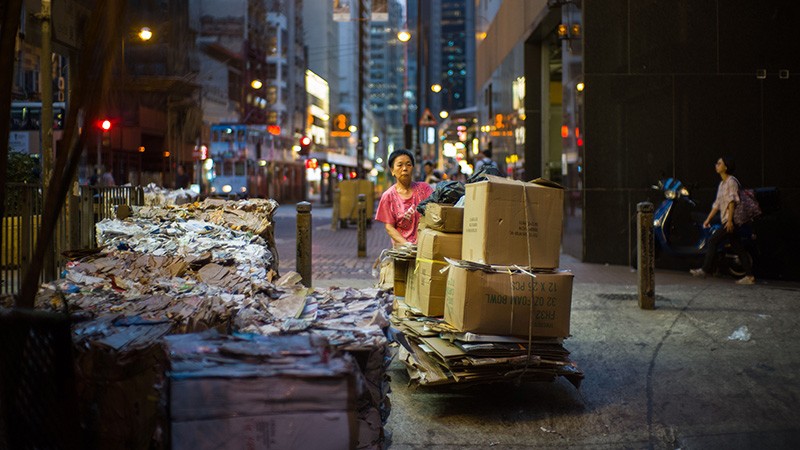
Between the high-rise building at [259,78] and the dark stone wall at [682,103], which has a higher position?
the high-rise building at [259,78]

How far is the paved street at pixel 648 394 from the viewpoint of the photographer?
5148 millimetres

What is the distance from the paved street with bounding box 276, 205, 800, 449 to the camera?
203 inches

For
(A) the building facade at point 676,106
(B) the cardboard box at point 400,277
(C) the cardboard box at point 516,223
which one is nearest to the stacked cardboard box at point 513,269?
(C) the cardboard box at point 516,223

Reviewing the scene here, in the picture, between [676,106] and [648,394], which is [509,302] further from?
[676,106]

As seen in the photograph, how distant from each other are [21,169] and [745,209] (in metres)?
10.5

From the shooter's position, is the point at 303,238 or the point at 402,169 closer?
the point at 402,169

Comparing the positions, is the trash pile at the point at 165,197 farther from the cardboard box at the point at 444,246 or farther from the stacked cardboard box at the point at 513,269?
the stacked cardboard box at the point at 513,269

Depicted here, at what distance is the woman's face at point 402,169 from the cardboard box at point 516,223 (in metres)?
2.32

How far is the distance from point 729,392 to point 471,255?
210 cm

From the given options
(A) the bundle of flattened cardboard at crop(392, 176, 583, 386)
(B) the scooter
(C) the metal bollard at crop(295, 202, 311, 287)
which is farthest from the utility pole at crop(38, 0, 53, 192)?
(B) the scooter

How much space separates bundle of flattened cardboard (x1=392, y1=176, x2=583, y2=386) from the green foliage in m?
8.49

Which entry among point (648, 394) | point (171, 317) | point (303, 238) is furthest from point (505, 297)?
point (303, 238)

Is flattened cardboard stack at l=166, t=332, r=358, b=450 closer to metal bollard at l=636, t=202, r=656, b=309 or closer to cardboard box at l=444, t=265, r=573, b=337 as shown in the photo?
cardboard box at l=444, t=265, r=573, b=337

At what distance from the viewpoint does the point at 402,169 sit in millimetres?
8094
